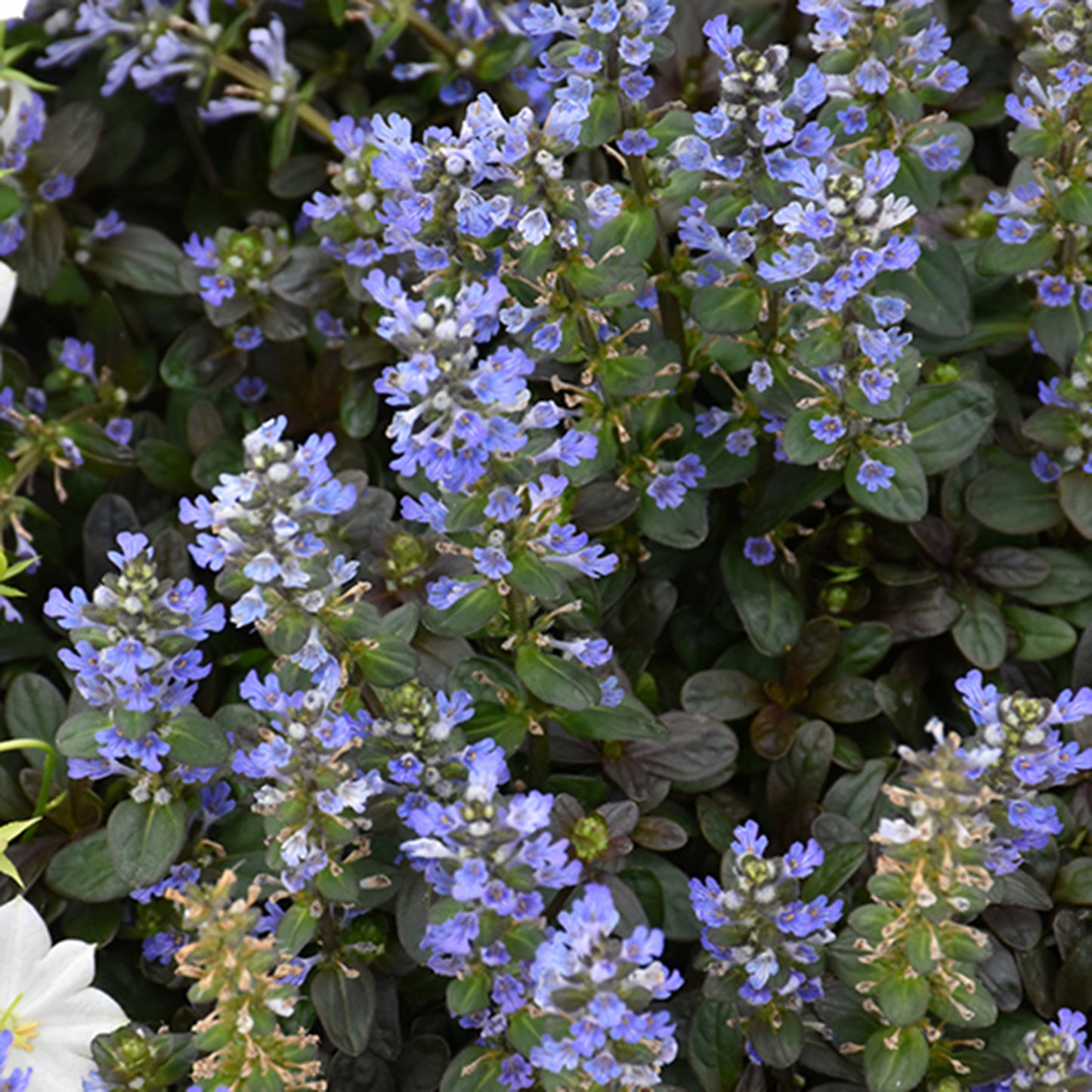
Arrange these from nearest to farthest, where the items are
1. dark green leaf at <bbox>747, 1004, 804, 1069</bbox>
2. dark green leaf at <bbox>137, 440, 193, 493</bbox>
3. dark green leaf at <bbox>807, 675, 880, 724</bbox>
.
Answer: dark green leaf at <bbox>747, 1004, 804, 1069</bbox>, dark green leaf at <bbox>807, 675, 880, 724</bbox>, dark green leaf at <bbox>137, 440, 193, 493</bbox>

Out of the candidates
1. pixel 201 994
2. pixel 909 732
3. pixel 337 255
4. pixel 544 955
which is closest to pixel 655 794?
pixel 909 732

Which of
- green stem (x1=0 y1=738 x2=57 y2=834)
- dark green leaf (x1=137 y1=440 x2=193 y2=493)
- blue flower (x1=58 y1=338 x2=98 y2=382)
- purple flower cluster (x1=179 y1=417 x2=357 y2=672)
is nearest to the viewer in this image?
purple flower cluster (x1=179 y1=417 x2=357 y2=672)

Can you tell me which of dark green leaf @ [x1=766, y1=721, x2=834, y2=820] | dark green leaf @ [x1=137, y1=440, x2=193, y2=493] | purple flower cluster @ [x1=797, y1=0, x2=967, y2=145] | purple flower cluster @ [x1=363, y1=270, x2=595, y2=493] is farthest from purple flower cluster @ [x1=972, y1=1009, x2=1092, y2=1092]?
dark green leaf @ [x1=137, y1=440, x2=193, y2=493]

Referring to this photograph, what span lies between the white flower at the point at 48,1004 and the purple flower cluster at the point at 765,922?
3.09ft

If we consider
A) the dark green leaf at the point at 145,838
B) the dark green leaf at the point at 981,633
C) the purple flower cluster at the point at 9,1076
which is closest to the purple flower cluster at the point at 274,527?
the dark green leaf at the point at 145,838

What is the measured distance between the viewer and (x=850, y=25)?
2.42 m

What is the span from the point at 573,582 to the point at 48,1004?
1067mm

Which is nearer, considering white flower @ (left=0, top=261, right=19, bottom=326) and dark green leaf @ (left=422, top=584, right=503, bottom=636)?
dark green leaf @ (left=422, top=584, right=503, bottom=636)

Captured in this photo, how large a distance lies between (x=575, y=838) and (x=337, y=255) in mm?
1237

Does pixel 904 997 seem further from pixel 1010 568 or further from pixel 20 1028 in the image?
pixel 20 1028

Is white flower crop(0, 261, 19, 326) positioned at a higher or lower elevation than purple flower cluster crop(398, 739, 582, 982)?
higher

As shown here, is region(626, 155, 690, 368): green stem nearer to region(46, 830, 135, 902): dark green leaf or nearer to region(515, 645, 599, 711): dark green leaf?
region(515, 645, 599, 711): dark green leaf

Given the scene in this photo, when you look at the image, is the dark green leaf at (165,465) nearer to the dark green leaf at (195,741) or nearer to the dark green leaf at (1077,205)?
the dark green leaf at (195,741)

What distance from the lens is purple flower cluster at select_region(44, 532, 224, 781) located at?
6.89ft
